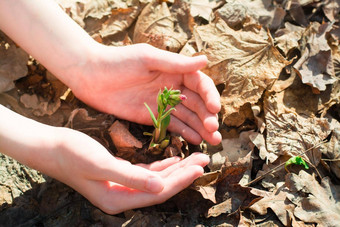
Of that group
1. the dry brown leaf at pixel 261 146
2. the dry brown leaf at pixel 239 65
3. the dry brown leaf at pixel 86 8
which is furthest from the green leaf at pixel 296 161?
the dry brown leaf at pixel 86 8

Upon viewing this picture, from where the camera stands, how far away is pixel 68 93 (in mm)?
2492

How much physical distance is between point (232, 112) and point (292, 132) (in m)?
0.43

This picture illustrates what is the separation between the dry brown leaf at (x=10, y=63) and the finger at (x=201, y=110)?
1.24 metres

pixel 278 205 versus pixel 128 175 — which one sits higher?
pixel 128 175

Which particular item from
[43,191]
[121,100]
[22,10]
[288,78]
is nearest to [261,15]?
[288,78]

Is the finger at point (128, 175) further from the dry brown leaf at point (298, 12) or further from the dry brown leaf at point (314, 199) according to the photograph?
the dry brown leaf at point (298, 12)

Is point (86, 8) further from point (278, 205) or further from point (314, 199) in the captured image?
point (314, 199)

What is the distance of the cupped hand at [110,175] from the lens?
5.82 ft

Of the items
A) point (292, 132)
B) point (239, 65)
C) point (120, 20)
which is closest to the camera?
point (292, 132)

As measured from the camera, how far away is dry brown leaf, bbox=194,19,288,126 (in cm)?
232

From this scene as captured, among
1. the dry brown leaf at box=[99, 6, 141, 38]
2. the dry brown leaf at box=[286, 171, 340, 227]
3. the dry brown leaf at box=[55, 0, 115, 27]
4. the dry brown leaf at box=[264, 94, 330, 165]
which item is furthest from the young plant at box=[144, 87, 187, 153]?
the dry brown leaf at box=[55, 0, 115, 27]

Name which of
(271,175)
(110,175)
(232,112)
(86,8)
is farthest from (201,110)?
(86,8)

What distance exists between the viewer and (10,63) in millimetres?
2461

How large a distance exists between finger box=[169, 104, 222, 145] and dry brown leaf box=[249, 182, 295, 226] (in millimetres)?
456
